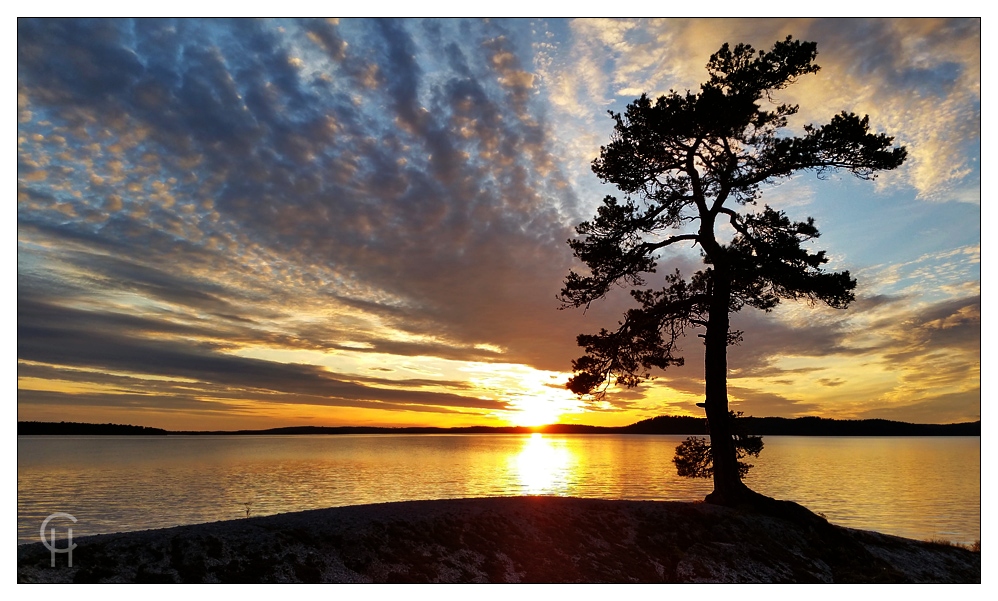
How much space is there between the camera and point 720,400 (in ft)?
72.4

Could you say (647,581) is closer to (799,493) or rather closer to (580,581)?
(580,581)

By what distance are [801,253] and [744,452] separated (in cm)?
776

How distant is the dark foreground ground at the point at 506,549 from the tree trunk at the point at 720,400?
1.60 meters

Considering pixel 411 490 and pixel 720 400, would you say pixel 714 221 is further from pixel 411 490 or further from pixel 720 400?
pixel 411 490

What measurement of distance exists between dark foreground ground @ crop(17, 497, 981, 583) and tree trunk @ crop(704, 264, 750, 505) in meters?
1.60

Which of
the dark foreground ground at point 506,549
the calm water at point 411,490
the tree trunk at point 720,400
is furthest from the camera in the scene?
the calm water at point 411,490

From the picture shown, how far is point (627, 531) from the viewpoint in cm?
1794

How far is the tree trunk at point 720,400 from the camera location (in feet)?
71.7

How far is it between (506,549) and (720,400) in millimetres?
10559

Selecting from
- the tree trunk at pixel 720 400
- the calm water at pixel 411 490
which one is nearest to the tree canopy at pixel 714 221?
the tree trunk at pixel 720 400

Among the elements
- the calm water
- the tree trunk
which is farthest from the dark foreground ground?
the calm water

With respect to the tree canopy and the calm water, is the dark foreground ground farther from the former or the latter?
the calm water

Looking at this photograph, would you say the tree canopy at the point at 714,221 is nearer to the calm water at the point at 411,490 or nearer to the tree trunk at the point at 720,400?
the tree trunk at the point at 720,400
